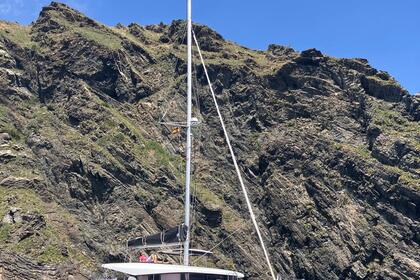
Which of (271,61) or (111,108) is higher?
(271,61)

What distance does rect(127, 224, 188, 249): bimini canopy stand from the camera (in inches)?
1068

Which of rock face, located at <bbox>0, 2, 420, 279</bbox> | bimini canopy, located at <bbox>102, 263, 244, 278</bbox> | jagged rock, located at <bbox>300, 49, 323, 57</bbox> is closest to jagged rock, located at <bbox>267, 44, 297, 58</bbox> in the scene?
rock face, located at <bbox>0, 2, 420, 279</bbox>

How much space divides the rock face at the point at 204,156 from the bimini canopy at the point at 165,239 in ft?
50.0

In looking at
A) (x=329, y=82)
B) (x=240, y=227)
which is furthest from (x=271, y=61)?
(x=240, y=227)

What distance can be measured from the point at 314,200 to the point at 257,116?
43.0 ft

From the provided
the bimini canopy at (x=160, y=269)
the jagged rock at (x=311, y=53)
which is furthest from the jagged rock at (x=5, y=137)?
the jagged rock at (x=311, y=53)

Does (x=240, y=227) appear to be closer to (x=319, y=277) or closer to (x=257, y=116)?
(x=319, y=277)

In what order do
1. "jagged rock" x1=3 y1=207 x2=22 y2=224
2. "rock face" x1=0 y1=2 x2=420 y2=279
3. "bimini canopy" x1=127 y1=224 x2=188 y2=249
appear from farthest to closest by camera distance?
"rock face" x1=0 y1=2 x2=420 y2=279
"jagged rock" x1=3 y1=207 x2=22 y2=224
"bimini canopy" x1=127 y1=224 x2=188 y2=249

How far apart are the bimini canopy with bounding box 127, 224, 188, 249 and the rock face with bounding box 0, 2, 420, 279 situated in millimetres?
15249

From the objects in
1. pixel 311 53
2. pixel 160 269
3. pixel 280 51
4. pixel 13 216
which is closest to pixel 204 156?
pixel 311 53

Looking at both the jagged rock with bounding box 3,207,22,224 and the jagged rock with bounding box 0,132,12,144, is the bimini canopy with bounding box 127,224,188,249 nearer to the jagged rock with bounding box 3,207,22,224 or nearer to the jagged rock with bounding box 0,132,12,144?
the jagged rock with bounding box 3,207,22,224

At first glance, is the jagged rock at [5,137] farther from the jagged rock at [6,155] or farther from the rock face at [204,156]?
the jagged rock at [6,155]

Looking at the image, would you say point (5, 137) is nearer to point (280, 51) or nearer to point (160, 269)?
point (160, 269)

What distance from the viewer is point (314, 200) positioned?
60125 mm
